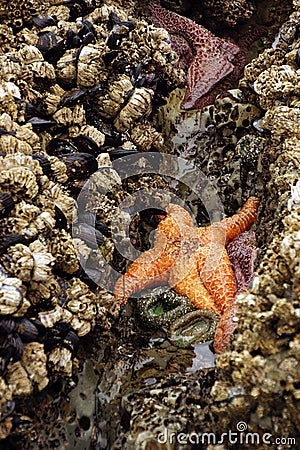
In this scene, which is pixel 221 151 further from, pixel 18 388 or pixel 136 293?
pixel 18 388

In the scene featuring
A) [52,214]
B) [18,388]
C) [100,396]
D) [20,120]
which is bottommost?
[100,396]

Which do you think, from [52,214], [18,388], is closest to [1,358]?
[18,388]

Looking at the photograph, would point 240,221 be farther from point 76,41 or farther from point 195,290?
point 76,41

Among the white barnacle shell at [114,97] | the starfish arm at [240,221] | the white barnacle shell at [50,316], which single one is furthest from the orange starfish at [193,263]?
the white barnacle shell at [114,97]

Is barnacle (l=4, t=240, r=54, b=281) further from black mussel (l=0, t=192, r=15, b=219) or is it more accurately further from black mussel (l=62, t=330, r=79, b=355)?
black mussel (l=62, t=330, r=79, b=355)

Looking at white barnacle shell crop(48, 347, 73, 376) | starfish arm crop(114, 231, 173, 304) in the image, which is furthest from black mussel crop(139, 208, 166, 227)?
white barnacle shell crop(48, 347, 73, 376)
